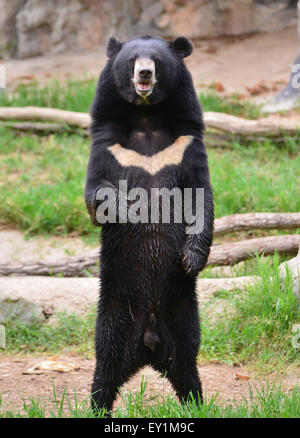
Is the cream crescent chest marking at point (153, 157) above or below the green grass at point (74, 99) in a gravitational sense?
below

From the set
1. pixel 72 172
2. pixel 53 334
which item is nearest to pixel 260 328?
pixel 53 334

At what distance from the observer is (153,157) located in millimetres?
3260

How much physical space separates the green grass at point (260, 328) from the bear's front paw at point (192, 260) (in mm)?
1141

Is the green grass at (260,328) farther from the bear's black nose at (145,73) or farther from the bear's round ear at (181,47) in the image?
the bear's black nose at (145,73)

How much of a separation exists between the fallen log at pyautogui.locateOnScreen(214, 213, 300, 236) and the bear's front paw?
6.56ft

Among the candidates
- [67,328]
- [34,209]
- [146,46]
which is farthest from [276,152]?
[146,46]

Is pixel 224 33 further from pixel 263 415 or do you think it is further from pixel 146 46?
pixel 263 415

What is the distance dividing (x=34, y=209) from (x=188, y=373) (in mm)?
3355

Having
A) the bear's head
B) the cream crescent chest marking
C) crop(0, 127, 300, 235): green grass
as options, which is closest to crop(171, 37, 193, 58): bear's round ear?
the bear's head

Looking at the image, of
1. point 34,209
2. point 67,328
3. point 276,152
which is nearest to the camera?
point 67,328

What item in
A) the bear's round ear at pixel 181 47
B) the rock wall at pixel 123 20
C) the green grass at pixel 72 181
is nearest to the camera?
the bear's round ear at pixel 181 47

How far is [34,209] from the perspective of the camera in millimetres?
6371

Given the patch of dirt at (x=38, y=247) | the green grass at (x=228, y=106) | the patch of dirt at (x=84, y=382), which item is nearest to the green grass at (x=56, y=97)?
the green grass at (x=228, y=106)

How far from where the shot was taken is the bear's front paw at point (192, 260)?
10.5 ft
